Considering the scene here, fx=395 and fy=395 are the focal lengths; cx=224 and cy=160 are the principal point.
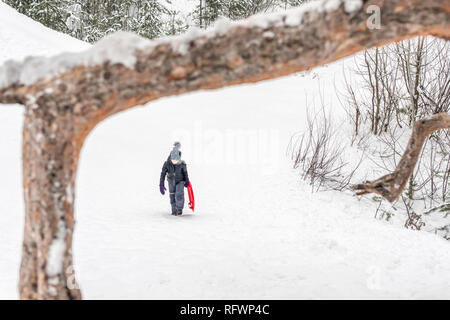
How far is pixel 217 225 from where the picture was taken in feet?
24.2

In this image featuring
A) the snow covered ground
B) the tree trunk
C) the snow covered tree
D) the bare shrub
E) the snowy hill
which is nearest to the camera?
the tree trunk

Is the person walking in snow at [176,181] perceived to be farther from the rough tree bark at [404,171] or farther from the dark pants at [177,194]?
the rough tree bark at [404,171]

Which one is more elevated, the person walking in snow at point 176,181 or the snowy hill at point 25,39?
the snowy hill at point 25,39

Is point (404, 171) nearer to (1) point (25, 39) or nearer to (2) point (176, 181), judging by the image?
(2) point (176, 181)

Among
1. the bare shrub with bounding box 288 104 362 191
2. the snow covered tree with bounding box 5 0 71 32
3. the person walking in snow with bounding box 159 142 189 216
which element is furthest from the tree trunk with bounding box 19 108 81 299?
the snow covered tree with bounding box 5 0 71 32

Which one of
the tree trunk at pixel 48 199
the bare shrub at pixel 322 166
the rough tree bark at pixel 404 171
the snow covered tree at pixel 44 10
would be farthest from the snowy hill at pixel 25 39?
the rough tree bark at pixel 404 171

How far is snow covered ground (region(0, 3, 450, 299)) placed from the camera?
A: 172 inches

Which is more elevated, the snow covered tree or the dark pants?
the snow covered tree

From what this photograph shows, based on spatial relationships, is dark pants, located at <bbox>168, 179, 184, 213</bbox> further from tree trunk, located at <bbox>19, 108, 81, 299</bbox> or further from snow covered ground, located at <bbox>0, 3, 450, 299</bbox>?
tree trunk, located at <bbox>19, 108, 81, 299</bbox>

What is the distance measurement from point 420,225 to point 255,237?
14.5 ft

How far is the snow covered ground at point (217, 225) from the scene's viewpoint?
4379mm

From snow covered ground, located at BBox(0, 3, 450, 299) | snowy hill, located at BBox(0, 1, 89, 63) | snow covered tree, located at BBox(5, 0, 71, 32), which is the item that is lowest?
snow covered ground, located at BBox(0, 3, 450, 299)
